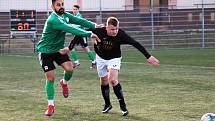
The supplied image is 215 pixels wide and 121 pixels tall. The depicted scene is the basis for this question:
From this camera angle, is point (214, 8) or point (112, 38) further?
Answer: point (214, 8)

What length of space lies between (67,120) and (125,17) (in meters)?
28.4

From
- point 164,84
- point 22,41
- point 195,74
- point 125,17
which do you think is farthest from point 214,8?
point 164,84

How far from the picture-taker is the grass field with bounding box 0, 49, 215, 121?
8984 mm

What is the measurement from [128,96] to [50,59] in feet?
8.20

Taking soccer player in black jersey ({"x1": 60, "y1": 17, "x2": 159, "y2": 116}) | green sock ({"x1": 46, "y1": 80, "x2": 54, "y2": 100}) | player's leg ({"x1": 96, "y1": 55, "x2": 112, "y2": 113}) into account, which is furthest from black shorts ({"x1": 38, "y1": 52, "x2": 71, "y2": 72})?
player's leg ({"x1": 96, "y1": 55, "x2": 112, "y2": 113})

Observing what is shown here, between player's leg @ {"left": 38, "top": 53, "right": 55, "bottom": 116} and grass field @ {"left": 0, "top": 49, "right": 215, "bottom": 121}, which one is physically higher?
player's leg @ {"left": 38, "top": 53, "right": 55, "bottom": 116}

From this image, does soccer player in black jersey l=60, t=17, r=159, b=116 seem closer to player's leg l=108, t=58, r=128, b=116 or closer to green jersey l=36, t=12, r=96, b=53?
player's leg l=108, t=58, r=128, b=116

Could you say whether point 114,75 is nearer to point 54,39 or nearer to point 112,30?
point 112,30

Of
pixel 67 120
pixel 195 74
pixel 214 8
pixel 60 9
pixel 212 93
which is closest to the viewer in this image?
pixel 67 120

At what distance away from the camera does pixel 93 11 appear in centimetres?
3572

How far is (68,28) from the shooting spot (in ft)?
29.4

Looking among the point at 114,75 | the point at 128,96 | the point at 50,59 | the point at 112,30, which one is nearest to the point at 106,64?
the point at 114,75

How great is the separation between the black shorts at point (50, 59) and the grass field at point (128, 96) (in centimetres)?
75

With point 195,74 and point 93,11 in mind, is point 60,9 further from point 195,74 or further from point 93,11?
point 93,11
